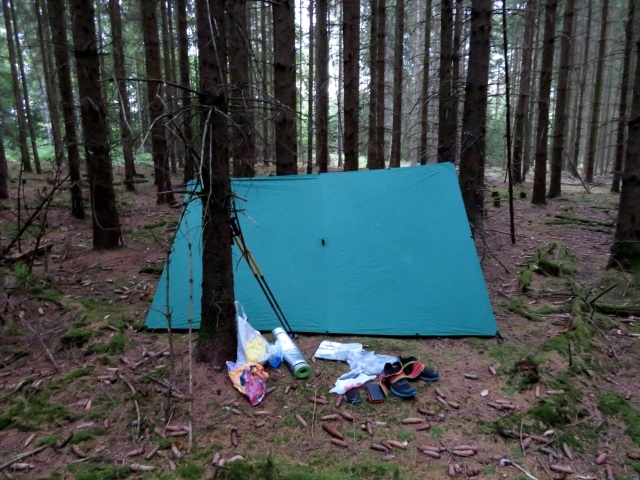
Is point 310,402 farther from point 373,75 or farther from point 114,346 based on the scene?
point 373,75

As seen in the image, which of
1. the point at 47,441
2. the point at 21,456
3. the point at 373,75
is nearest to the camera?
the point at 21,456

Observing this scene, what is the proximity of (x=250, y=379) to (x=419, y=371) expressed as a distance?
1.37 metres

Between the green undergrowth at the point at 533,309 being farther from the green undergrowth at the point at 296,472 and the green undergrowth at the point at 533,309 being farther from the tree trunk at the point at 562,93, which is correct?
the tree trunk at the point at 562,93

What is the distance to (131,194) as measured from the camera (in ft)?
38.2

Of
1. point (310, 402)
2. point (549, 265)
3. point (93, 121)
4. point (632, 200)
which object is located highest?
point (93, 121)

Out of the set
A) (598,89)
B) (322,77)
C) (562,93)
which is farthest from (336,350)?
(598,89)

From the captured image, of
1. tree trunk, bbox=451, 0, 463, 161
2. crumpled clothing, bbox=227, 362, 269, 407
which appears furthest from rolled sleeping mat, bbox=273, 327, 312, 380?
tree trunk, bbox=451, 0, 463, 161

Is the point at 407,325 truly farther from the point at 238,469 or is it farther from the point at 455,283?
the point at 238,469

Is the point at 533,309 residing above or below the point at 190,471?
above

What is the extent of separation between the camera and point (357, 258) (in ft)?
14.8

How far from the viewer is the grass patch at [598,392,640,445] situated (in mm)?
2854

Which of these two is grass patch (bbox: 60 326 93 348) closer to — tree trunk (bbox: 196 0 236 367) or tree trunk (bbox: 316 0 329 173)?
tree trunk (bbox: 196 0 236 367)

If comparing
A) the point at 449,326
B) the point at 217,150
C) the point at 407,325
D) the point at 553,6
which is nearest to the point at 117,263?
the point at 217,150

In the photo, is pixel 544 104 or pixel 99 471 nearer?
pixel 99 471
